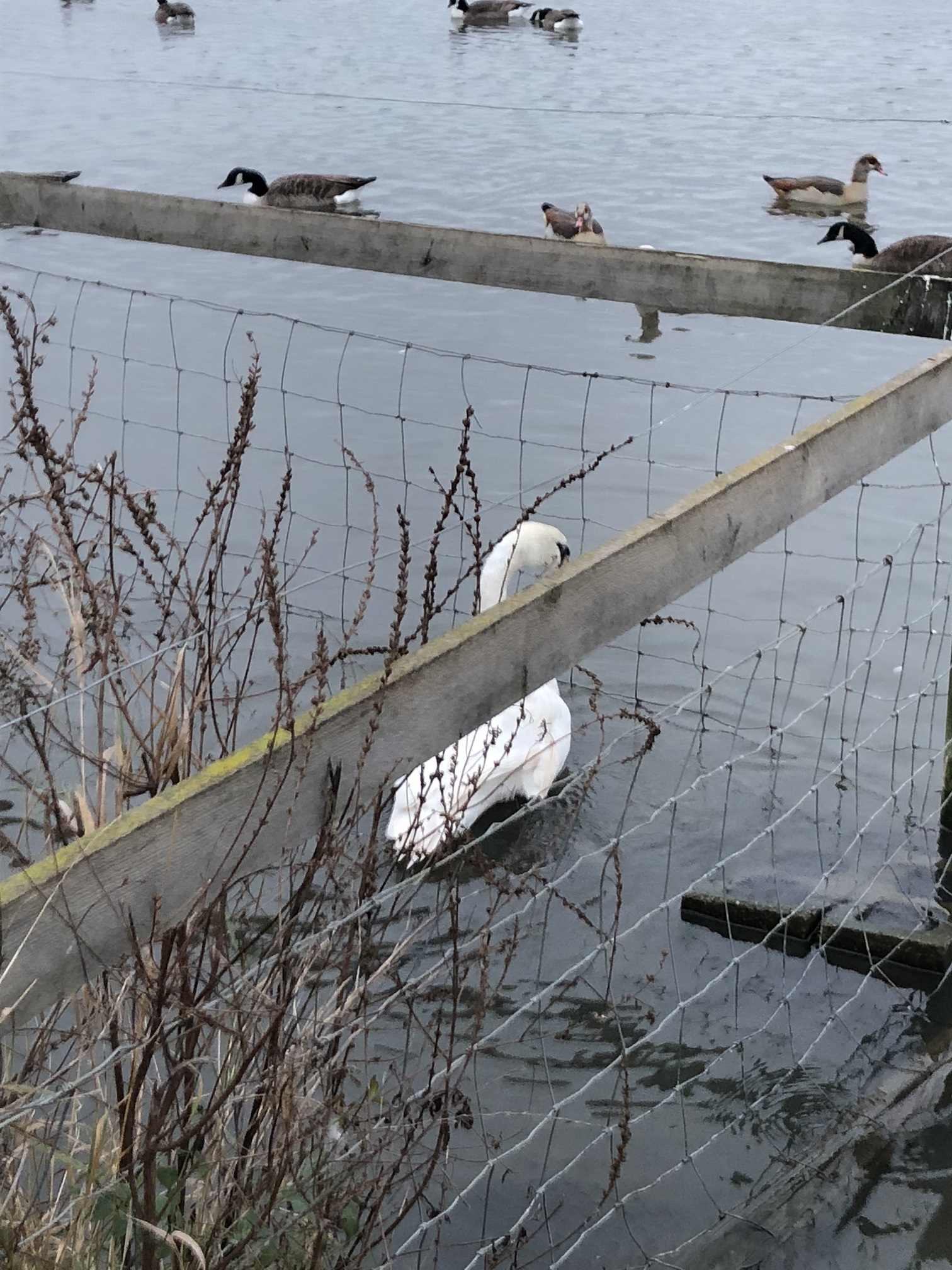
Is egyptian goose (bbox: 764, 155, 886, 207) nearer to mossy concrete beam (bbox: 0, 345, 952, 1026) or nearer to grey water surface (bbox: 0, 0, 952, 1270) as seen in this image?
grey water surface (bbox: 0, 0, 952, 1270)

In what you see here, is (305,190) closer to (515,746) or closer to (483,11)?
(515,746)

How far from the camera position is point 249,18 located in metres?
35.2

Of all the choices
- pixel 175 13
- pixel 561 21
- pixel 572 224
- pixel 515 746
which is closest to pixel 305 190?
pixel 572 224

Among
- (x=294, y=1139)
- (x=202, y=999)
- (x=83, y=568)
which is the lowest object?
(x=294, y=1139)

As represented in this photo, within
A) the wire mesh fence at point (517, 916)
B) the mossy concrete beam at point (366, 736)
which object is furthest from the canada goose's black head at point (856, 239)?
the mossy concrete beam at point (366, 736)

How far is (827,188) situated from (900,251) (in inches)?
153

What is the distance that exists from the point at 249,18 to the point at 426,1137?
3625cm

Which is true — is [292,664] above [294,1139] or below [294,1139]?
below

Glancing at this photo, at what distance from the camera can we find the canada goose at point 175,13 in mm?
31812

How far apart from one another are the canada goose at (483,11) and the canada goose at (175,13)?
21.2 ft

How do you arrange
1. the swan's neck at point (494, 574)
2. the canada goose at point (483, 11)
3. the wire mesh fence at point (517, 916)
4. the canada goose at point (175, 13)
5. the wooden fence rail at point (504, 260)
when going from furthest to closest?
the canada goose at point (483, 11) < the canada goose at point (175, 13) < the swan's neck at point (494, 574) < the wooden fence rail at point (504, 260) < the wire mesh fence at point (517, 916)

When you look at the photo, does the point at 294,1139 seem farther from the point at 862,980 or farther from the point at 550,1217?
the point at 862,980

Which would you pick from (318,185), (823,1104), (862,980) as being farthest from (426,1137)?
(318,185)

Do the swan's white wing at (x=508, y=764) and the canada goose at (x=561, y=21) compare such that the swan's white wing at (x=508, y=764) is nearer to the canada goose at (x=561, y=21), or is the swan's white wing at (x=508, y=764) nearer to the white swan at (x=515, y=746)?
the white swan at (x=515, y=746)
